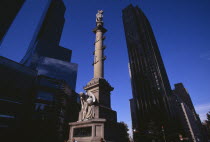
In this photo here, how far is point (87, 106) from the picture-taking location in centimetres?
1095

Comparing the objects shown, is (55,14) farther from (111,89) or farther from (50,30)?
(111,89)

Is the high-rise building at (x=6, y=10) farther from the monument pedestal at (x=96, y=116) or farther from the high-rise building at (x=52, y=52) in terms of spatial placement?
the high-rise building at (x=52, y=52)

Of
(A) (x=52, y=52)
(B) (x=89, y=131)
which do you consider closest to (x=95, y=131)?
(B) (x=89, y=131)

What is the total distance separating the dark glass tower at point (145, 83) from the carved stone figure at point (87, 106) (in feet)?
141

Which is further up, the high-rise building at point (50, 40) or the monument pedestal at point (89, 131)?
the high-rise building at point (50, 40)

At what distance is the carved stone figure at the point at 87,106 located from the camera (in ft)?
34.1

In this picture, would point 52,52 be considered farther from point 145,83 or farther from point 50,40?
point 145,83

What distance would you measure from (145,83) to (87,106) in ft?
237

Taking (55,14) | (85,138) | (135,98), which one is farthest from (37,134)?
(55,14)

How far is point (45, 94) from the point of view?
43250 mm

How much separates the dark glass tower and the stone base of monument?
4286 cm

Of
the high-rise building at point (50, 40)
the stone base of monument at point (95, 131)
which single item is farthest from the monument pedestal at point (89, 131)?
the high-rise building at point (50, 40)

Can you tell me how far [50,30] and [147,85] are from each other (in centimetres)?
9125

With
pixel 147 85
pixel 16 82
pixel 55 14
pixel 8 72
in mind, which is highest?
pixel 55 14
